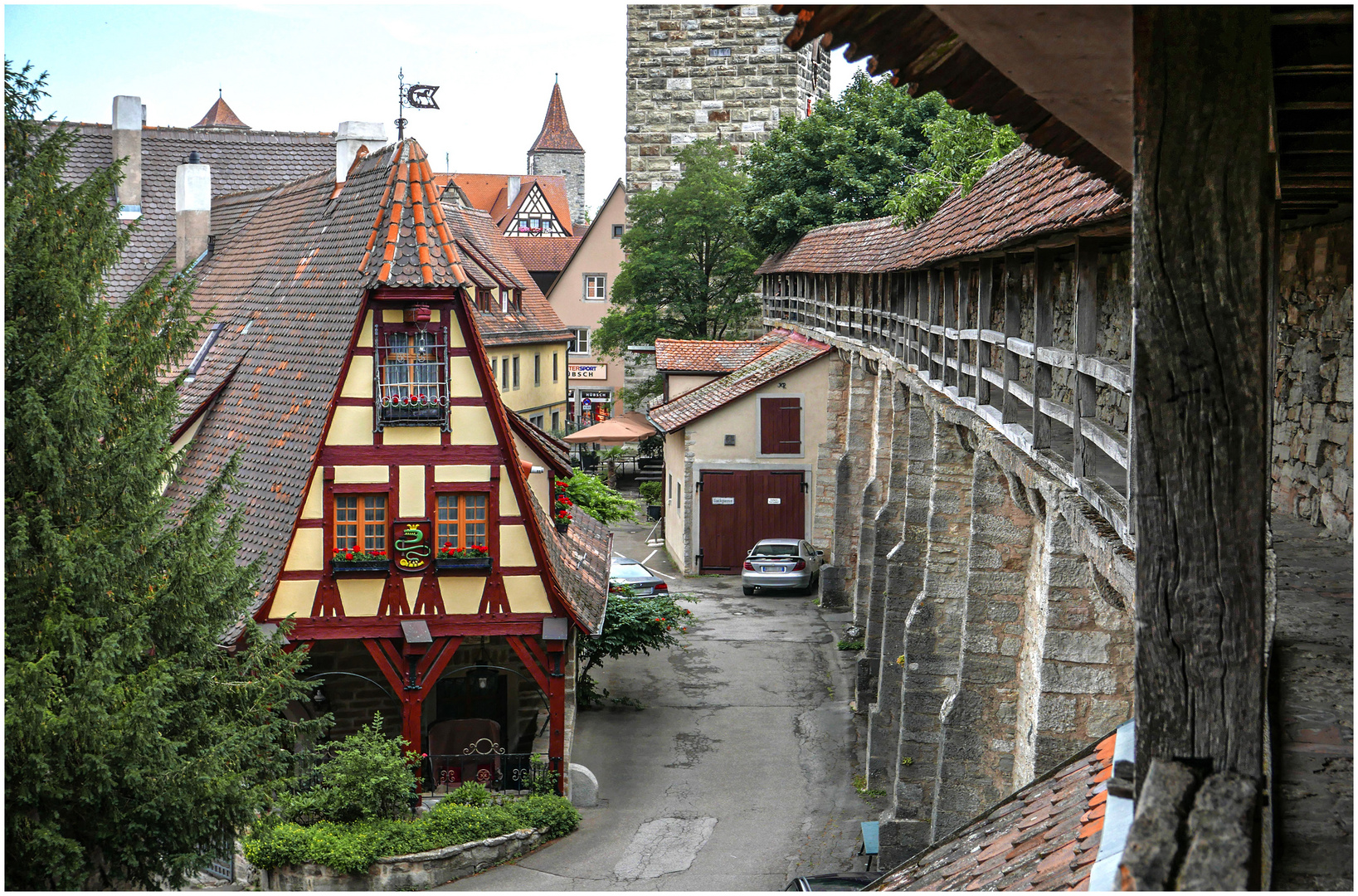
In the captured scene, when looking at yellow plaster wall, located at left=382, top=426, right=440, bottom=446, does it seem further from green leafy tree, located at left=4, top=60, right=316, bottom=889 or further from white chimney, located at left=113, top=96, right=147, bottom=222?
white chimney, located at left=113, top=96, right=147, bottom=222

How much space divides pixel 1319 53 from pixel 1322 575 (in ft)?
9.00

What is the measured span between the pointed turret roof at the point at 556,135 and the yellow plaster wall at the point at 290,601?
271 feet

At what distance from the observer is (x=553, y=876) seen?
13148 mm

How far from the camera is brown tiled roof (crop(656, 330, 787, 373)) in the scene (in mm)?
33281

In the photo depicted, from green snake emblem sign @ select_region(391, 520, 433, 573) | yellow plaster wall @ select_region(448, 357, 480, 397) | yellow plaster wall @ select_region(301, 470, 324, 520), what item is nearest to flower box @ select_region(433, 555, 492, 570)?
green snake emblem sign @ select_region(391, 520, 433, 573)

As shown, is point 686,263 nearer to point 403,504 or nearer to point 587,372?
point 587,372

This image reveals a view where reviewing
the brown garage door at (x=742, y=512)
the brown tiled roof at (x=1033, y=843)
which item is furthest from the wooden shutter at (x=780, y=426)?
the brown tiled roof at (x=1033, y=843)

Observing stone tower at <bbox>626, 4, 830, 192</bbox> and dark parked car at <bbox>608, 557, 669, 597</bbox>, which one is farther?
stone tower at <bbox>626, 4, 830, 192</bbox>

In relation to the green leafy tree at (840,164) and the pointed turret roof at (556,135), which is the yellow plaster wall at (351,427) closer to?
the green leafy tree at (840,164)

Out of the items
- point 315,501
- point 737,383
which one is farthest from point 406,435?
point 737,383

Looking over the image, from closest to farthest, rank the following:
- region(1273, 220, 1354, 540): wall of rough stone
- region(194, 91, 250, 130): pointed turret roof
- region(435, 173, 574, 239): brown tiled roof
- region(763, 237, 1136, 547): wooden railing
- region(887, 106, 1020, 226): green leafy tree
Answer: region(1273, 220, 1354, 540): wall of rough stone < region(763, 237, 1136, 547): wooden railing < region(887, 106, 1020, 226): green leafy tree < region(194, 91, 250, 130): pointed turret roof < region(435, 173, 574, 239): brown tiled roof

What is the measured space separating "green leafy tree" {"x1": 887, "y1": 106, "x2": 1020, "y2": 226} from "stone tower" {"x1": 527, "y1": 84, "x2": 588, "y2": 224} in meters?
73.9

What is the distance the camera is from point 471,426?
14617mm

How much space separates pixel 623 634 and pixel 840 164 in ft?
62.8
